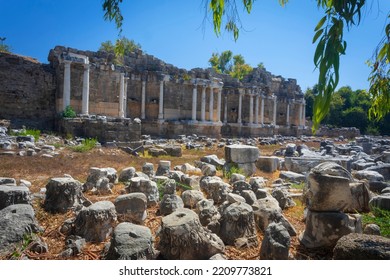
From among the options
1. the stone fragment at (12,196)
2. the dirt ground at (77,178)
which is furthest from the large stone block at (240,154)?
the stone fragment at (12,196)

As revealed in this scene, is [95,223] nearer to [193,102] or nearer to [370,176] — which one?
[370,176]

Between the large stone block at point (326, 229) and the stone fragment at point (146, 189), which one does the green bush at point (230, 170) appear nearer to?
the stone fragment at point (146, 189)

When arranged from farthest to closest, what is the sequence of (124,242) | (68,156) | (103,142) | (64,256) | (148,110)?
(148,110)
(103,142)
(68,156)
(64,256)
(124,242)

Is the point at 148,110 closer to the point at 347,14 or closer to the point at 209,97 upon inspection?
the point at 209,97

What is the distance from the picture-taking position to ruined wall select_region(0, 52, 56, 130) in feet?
62.1

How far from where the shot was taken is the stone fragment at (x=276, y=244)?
302cm

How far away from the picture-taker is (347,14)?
212 centimetres

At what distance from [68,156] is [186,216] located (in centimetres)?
927

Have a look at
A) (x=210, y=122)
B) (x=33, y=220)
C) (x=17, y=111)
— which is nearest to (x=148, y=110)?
(x=210, y=122)

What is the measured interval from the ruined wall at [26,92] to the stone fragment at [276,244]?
1923cm

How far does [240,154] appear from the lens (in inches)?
383

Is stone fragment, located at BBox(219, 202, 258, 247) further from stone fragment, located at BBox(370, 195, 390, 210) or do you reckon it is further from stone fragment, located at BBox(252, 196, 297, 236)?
stone fragment, located at BBox(370, 195, 390, 210)


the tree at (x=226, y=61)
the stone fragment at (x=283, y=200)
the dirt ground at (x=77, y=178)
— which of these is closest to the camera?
the dirt ground at (x=77, y=178)

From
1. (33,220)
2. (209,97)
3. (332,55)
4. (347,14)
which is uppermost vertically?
(209,97)
